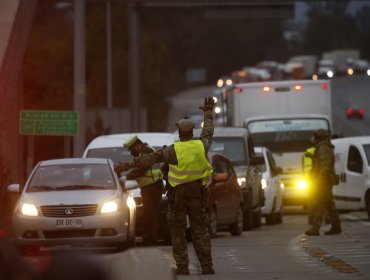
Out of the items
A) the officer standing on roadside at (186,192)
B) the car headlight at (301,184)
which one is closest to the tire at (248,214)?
the car headlight at (301,184)

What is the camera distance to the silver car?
19094 mm

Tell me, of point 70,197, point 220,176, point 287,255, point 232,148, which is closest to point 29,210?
point 70,197

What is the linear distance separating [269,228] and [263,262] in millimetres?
10086

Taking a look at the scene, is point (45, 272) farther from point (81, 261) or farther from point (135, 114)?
point (135, 114)

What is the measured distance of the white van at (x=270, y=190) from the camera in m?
29.0

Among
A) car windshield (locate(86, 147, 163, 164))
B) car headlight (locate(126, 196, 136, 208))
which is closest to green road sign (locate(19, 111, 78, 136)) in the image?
car windshield (locate(86, 147, 163, 164))

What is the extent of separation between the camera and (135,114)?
48094 millimetres

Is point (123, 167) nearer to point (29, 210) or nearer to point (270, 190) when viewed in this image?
point (29, 210)

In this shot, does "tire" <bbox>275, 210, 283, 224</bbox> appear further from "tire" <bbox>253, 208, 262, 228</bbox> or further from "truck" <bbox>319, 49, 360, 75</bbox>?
"truck" <bbox>319, 49, 360, 75</bbox>

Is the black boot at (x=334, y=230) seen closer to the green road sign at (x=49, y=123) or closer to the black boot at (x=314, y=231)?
the black boot at (x=314, y=231)

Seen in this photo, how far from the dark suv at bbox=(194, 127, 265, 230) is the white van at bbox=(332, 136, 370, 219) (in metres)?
2.10

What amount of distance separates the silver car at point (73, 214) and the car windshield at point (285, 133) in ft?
45.0

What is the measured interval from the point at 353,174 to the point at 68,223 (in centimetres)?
1133

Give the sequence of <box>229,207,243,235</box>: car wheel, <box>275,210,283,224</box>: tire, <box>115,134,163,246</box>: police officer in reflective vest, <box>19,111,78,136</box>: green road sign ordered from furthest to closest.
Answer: <box>19,111,78,136</box>: green road sign < <box>275,210,283,224</box>: tire < <box>229,207,243,235</box>: car wheel < <box>115,134,163,246</box>: police officer in reflective vest
